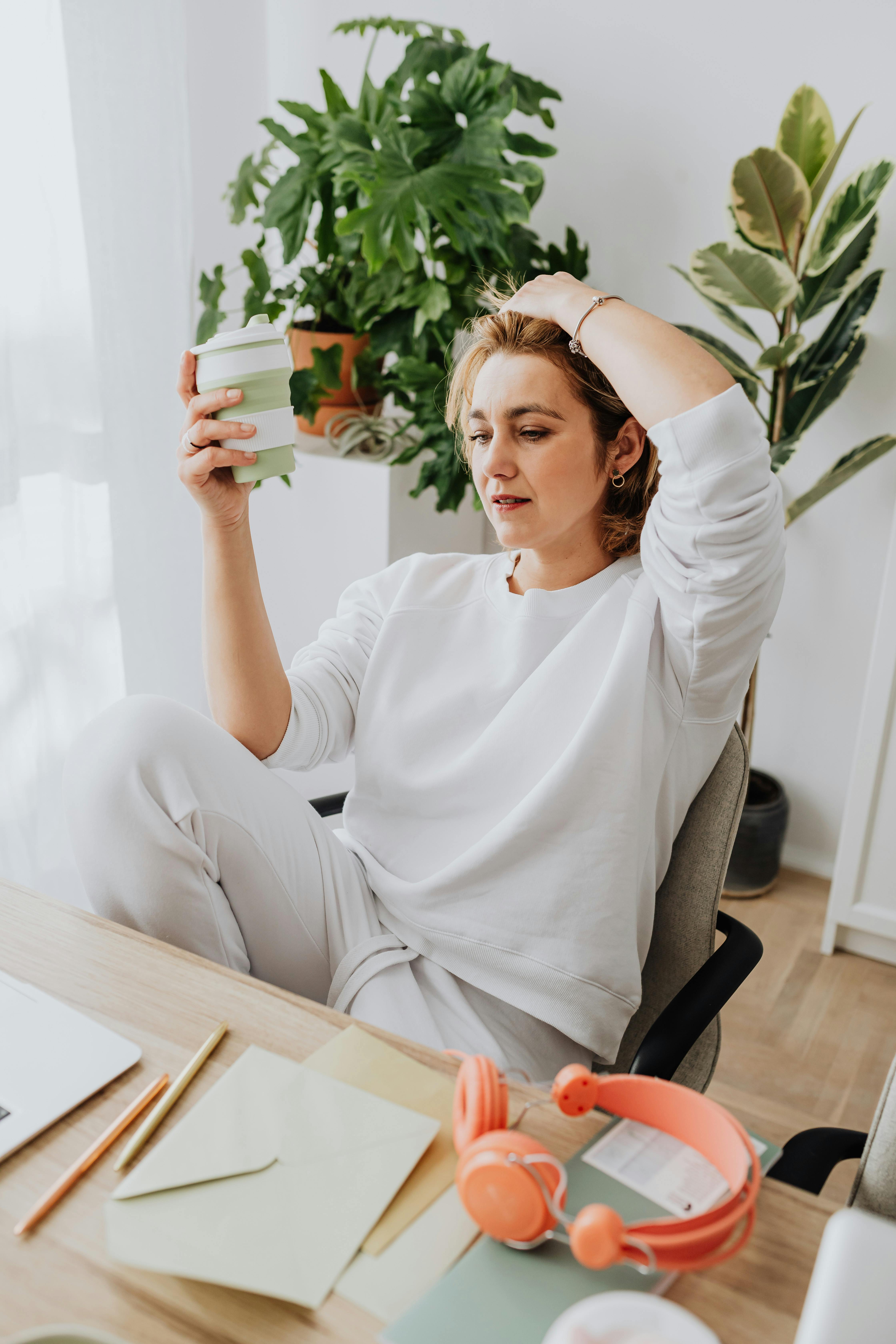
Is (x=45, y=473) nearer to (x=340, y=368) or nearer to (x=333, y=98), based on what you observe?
(x=340, y=368)

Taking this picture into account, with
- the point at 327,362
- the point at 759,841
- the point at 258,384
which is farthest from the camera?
the point at 759,841

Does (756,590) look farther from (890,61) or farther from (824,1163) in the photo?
(890,61)

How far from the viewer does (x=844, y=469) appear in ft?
6.78

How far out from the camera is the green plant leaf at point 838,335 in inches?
80.1

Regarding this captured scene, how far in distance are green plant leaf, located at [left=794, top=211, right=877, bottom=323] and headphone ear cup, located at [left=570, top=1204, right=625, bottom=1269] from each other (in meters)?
1.86

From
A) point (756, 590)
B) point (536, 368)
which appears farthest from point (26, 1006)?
point (536, 368)

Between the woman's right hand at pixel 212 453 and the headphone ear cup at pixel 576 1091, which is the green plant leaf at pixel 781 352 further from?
the headphone ear cup at pixel 576 1091

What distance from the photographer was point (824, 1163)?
0.78 m

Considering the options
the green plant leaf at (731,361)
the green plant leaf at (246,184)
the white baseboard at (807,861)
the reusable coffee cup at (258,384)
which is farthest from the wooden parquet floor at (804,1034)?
the green plant leaf at (246,184)

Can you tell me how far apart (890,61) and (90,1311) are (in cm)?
242

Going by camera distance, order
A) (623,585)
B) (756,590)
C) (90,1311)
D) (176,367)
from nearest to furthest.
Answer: (90,1311)
(756,590)
(623,585)
(176,367)

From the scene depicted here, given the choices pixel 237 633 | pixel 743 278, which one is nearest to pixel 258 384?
pixel 237 633

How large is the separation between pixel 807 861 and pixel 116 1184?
2281 millimetres

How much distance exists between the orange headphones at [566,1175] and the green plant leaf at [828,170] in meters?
1.82
